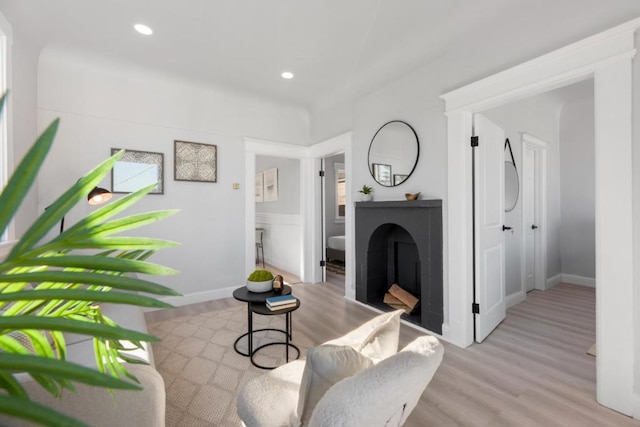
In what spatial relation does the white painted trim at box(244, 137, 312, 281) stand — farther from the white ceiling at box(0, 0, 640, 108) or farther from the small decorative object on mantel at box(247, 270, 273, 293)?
the small decorative object on mantel at box(247, 270, 273, 293)

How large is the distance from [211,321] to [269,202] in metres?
3.29

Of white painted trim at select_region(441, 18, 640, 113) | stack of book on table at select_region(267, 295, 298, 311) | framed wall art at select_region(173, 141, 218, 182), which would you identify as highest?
white painted trim at select_region(441, 18, 640, 113)

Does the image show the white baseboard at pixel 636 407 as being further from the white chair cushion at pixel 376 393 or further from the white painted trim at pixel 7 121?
the white painted trim at pixel 7 121

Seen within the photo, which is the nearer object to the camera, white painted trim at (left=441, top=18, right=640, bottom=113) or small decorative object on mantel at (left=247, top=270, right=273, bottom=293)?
white painted trim at (left=441, top=18, right=640, bottom=113)

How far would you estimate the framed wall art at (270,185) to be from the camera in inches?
222

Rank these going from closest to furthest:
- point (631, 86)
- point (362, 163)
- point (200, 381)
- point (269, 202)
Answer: point (631, 86) < point (200, 381) < point (362, 163) < point (269, 202)

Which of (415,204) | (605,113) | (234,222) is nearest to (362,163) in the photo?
(415,204)

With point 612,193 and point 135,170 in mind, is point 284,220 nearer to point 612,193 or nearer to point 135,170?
point 135,170

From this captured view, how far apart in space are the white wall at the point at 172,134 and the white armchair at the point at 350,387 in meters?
A: 2.67

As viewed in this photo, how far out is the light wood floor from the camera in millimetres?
1613

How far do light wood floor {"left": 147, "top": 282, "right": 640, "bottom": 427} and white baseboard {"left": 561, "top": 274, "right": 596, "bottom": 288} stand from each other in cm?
92

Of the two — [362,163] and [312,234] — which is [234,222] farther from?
[362,163]

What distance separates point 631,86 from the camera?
5.22 feet

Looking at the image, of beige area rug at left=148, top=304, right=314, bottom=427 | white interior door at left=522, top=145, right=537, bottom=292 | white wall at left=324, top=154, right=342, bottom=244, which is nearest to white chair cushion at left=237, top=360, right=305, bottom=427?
beige area rug at left=148, top=304, right=314, bottom=427
